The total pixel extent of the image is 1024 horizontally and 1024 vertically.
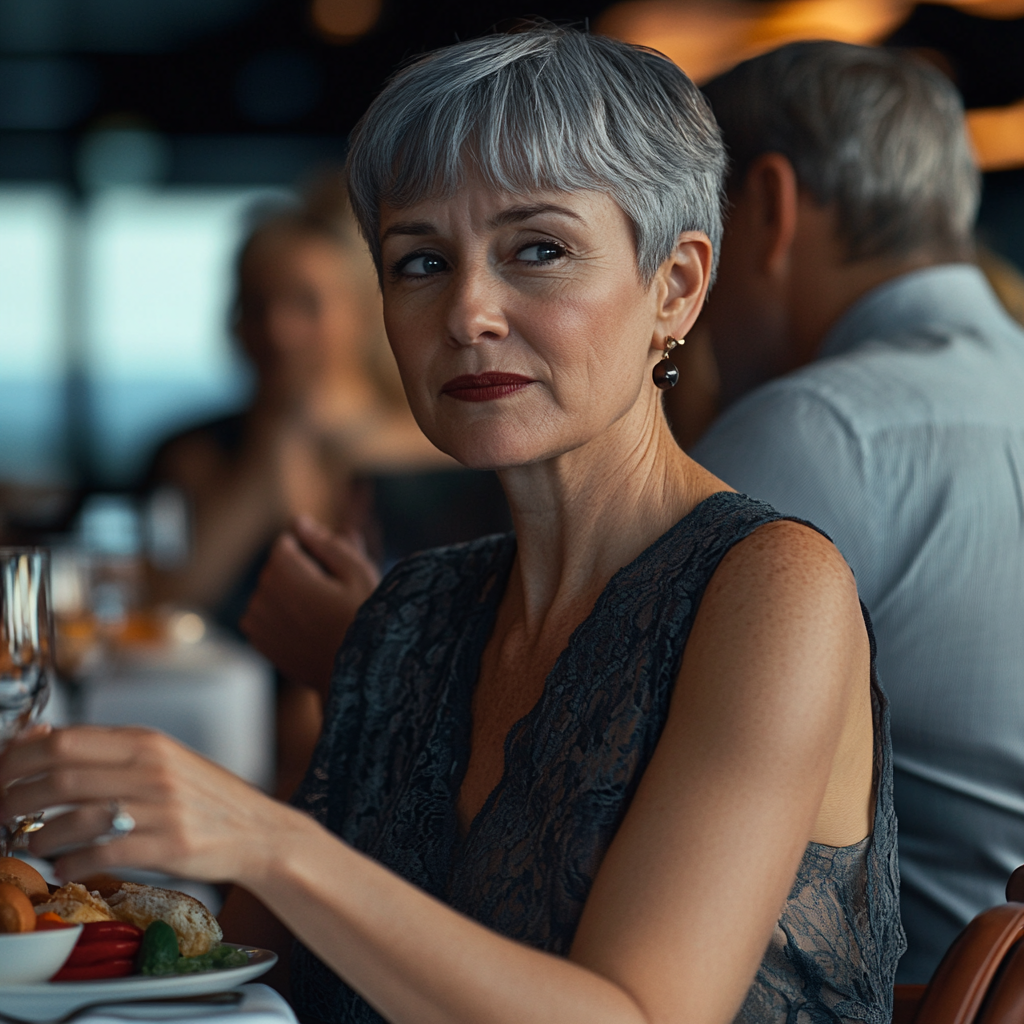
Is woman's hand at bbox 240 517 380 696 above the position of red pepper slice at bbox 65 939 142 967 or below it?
below

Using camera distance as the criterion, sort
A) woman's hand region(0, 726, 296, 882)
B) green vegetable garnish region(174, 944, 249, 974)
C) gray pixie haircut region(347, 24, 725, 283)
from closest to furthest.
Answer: woman's hand region(0, 726, 296, 882), green vegetable garnish region(174, 944, 249, 974), gray pixie haircut region(347, 24, 725, 283)

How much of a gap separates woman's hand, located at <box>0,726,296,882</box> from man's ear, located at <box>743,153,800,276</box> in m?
1.49

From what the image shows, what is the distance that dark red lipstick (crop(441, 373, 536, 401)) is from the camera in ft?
4.15

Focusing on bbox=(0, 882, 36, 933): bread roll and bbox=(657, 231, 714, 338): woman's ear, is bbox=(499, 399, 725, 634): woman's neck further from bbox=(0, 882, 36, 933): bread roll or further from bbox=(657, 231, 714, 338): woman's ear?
bbox=(0, 882, 36, 933): bread roll

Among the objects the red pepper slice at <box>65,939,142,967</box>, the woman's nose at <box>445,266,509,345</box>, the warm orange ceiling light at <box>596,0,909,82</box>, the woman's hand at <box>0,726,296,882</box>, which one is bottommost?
the red pepper slice at <box>65,939,142,967</box>

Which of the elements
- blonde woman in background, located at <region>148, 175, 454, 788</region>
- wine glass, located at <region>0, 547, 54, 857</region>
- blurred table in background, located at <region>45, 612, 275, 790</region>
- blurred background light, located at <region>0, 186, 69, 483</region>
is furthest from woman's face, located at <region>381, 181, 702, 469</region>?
blurred background light, located at <region>0, 186, 69, 483</region>

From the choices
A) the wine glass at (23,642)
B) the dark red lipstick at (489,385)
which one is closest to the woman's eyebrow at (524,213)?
the dark red lipstick at (489,385)

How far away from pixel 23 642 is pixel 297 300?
9.26ft

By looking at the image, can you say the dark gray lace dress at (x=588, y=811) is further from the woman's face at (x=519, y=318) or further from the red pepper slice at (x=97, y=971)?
the red pepper slice at (x=97, y=971)

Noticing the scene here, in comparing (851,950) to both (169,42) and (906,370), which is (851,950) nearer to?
(906,370)

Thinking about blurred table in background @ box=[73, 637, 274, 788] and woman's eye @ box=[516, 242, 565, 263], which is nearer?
woman's eye @ box=[516, 242, 565, 263]

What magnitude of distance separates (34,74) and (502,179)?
8437 millimetres

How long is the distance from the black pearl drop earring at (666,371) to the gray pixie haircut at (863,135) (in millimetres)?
774

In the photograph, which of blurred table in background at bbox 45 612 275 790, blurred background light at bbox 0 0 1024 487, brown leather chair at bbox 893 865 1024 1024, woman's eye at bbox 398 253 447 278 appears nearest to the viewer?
brown leather chair at bbox 893 865 1024 1024
